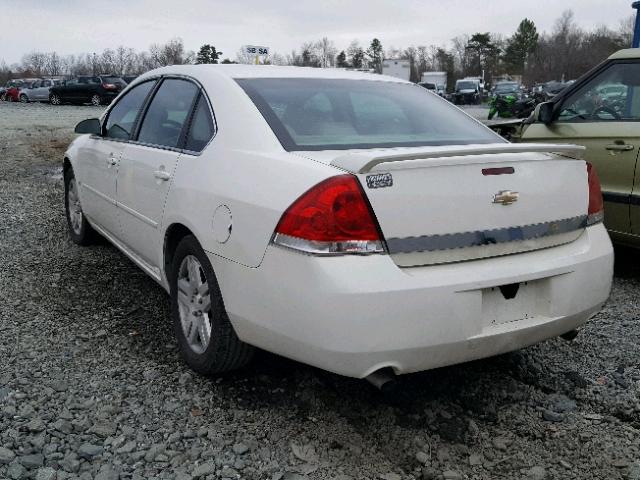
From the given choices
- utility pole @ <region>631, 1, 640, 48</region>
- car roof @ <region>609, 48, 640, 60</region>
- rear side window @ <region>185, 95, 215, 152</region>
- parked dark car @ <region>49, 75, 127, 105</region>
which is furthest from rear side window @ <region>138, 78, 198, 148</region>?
parked dark car @ <region>49, 75, 127, 105</region>

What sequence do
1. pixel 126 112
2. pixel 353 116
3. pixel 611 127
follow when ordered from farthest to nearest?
1. pixel 611 127
2. pixel 126 112
3. pixel 353 116

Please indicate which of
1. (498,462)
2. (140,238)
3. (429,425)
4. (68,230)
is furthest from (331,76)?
(68,230)

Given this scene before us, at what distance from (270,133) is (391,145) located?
55 centimetres

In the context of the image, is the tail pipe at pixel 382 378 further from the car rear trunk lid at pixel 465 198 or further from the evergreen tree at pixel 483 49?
the evergreen tree at pixel 483 49

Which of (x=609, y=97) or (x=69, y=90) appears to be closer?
(x=609, y=97)

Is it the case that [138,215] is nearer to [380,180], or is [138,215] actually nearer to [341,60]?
[380,180]

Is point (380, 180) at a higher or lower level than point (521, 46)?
lower

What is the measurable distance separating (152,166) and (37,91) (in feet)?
129

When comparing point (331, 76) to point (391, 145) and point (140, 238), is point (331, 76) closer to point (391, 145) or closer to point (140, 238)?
point (391, 145)

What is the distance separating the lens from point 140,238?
3754mm

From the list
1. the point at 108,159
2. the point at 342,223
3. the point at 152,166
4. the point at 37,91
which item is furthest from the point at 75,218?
the point at 37,91

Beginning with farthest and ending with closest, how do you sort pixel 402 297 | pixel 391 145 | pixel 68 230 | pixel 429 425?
pixel 68 230 → pixel 391 145 → pixel 429 425 → pixel 402 297

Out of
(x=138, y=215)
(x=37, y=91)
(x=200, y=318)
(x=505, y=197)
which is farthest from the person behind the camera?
(x=37, y=91)

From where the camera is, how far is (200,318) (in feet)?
10.2
